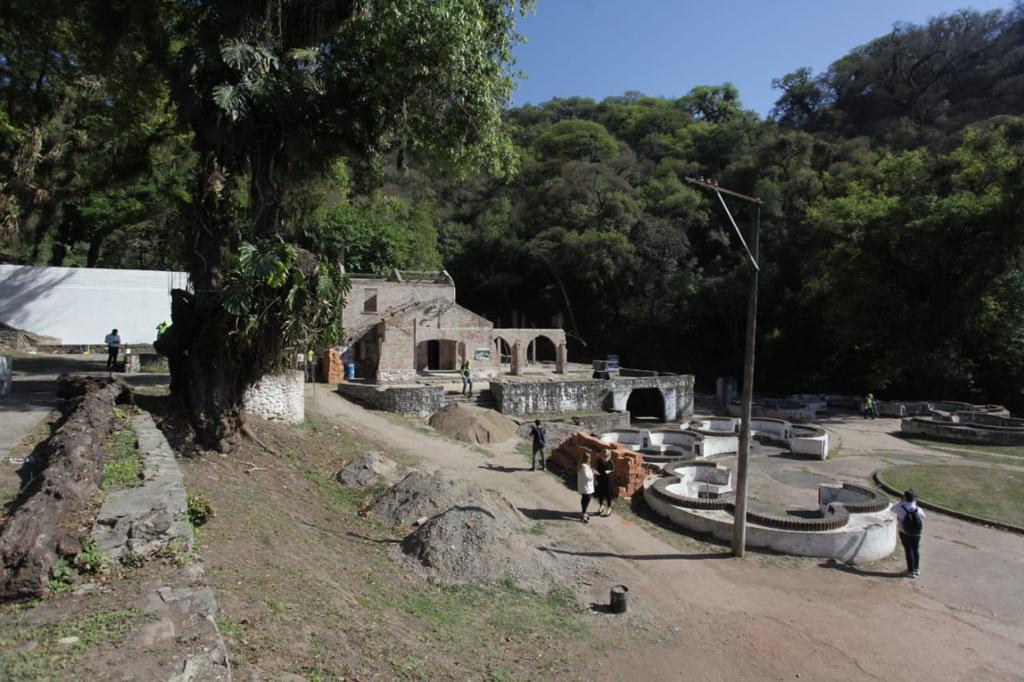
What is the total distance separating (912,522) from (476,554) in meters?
7.54

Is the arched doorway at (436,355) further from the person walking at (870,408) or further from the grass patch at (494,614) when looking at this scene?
the grass patch at (494,614)

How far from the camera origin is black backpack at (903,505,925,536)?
10828 millimetres

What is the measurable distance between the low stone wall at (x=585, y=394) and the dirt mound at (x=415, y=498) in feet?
41.4

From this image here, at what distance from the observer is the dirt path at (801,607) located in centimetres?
780

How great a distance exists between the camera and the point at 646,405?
3050 centimetres

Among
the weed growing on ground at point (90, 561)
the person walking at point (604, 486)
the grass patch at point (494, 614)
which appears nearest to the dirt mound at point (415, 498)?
the grass patch at point (494, 614)

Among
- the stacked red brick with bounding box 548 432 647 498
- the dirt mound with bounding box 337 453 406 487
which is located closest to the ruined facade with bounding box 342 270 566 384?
the stacked red brick with bounding box 548 432 647 498

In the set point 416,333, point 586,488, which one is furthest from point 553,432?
point 586,488

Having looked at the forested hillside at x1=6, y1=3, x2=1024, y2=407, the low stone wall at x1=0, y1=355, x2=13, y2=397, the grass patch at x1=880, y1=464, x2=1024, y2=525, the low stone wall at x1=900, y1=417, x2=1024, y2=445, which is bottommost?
the grass patch at x1=880, y1=464, x2=1024, y2=525

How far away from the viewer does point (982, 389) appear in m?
33.1

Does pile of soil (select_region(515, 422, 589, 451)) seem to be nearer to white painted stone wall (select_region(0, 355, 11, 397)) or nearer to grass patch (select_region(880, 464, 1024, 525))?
grass patch (select_region(880, 464, 1024, 525))

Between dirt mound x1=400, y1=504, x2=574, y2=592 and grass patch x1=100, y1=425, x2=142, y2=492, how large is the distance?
360cm

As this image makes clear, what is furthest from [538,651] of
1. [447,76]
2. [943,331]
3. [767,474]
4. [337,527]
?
[943,331]

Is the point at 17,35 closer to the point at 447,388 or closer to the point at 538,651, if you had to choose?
the point at 447,388
